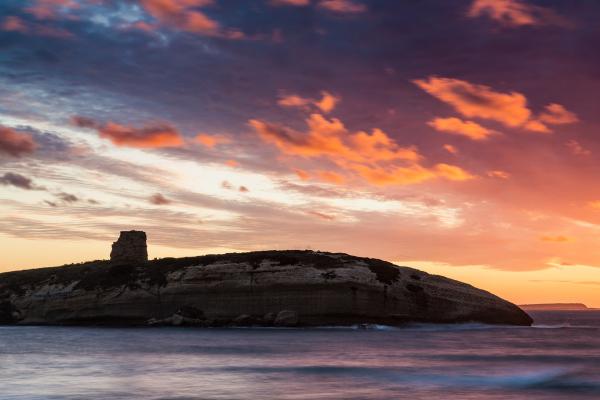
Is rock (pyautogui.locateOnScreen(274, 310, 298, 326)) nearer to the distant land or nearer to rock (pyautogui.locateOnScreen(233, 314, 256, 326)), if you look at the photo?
the distant land

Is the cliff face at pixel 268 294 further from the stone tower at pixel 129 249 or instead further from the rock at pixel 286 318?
the stone tower at pixel 129 249

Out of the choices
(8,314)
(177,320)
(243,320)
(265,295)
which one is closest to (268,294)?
(265,295)

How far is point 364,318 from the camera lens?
317 ft

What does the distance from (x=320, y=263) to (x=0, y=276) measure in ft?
223

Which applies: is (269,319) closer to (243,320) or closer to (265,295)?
(265,295)

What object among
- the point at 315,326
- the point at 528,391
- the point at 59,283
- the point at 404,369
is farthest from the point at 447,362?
the point at 59,283

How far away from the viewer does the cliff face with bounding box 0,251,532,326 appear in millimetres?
96500

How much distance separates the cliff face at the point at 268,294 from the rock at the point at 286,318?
0.13 metres

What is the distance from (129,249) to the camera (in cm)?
12525

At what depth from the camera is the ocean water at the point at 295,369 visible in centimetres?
3250

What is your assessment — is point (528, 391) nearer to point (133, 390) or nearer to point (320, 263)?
point (133, 390)

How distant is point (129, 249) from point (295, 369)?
88179 mm

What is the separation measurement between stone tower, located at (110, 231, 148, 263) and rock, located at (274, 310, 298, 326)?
38.7m

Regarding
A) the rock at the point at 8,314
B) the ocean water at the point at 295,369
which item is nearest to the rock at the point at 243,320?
the ocean water at the point at 295,369
